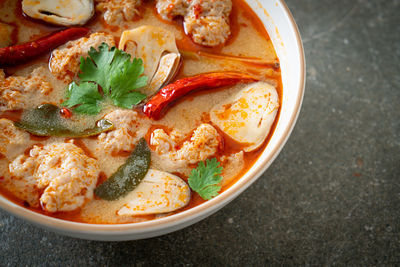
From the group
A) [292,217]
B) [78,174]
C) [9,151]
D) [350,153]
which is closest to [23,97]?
[9,151]

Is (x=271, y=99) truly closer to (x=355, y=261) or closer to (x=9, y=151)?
(x=355, y=261)

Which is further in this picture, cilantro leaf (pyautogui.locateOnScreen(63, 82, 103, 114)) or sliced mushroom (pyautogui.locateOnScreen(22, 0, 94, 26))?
sliced mushroom (pyautogui.locateOnScreen(22, 0, 94, 26))

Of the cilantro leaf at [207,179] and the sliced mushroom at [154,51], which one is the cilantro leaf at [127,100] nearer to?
the sliced mushroom at [154,51]

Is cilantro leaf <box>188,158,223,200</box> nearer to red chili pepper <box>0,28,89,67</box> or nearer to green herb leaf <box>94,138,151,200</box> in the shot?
green herb leaf <box>94,138,151,200</box>

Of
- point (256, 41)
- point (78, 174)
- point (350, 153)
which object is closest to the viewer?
point (78, 174)

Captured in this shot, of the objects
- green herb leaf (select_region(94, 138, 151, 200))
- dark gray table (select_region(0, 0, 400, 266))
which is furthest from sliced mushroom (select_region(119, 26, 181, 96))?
dark gray table (select_region(0, 0, 400, 266))

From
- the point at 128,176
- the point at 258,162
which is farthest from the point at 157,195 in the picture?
the point at 258,162
